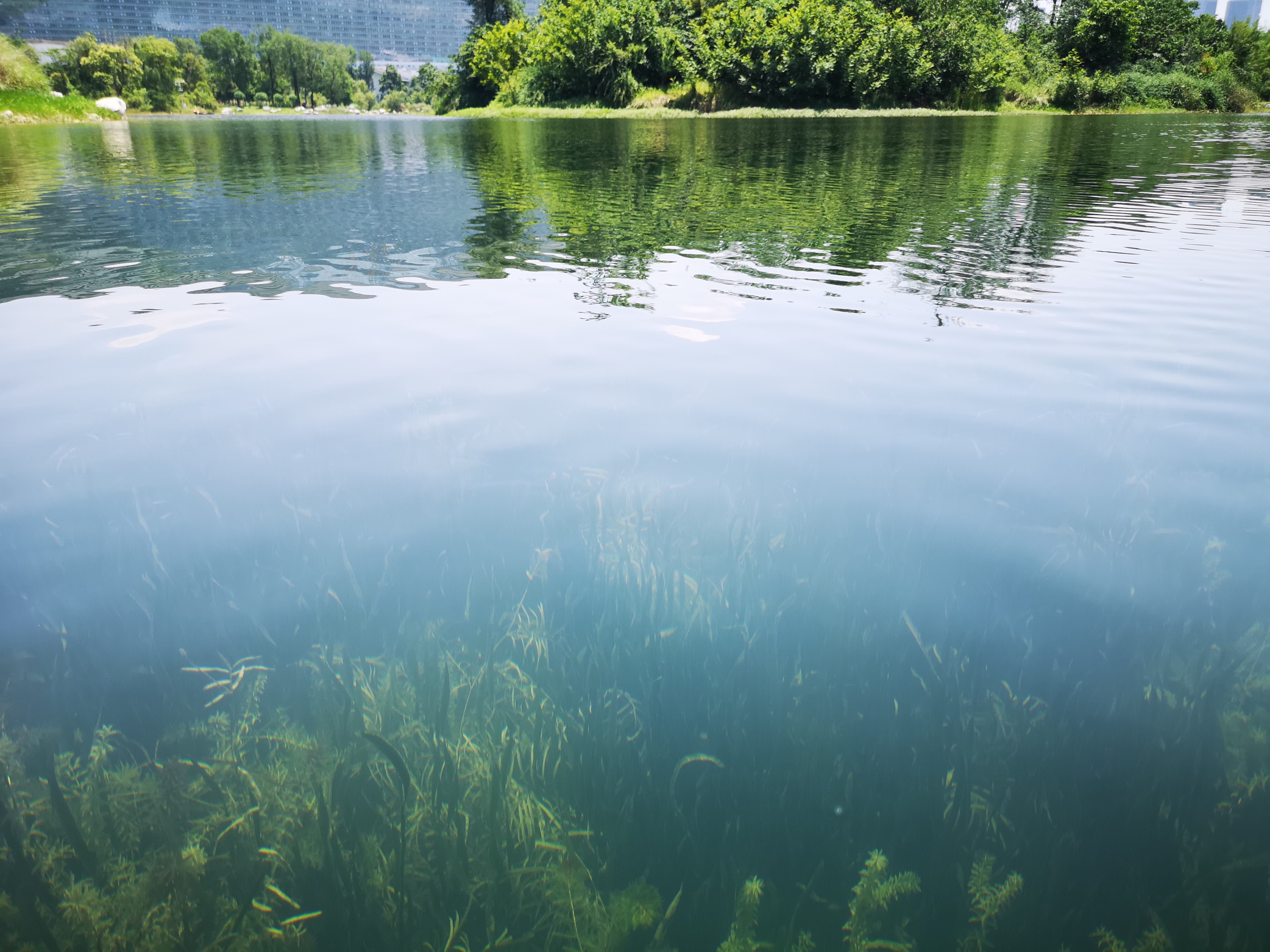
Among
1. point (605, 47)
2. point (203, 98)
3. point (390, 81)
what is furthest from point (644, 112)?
point (390, 81)

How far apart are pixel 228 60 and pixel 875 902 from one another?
173479mm

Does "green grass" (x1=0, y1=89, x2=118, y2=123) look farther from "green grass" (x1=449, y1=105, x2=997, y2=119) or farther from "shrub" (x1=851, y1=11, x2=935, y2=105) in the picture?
"shrub" (x1=851, y1=11, x2=935, y2=105)

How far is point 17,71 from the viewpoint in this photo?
5303cm

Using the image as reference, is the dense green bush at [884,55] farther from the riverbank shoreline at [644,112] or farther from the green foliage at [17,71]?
the green foliage at [17,71]

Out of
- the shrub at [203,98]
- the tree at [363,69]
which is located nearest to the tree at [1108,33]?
the shrub at [203,98]

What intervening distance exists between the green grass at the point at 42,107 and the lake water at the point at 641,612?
2173 inches

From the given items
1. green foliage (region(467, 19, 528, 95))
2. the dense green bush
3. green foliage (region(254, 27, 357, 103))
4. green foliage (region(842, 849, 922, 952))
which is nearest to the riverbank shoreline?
the dense green bush

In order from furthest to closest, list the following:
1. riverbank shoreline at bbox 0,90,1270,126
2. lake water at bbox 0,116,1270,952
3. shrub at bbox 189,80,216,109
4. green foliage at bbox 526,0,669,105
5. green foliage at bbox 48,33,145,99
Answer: shrub at bbox 189,80,216,109 → green foliage at bbox 48,33,145,99 → green foliage at bbox 526,0,669,105 → riverbank shoreline at bbox 0,90,1270,126 → lake water at bbox 0,116,1270,952

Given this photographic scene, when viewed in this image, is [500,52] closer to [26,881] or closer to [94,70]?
[94,70]

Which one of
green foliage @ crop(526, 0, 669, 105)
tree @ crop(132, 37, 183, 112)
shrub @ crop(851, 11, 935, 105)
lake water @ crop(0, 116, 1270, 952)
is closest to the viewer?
lake water @ crop(0, 116, 1270, 952)

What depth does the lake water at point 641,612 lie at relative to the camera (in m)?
2.02

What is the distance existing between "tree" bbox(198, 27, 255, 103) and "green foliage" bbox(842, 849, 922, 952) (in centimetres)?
16815

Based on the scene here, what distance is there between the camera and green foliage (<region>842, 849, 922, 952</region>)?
1.90 m

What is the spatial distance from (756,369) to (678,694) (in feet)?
11.1
